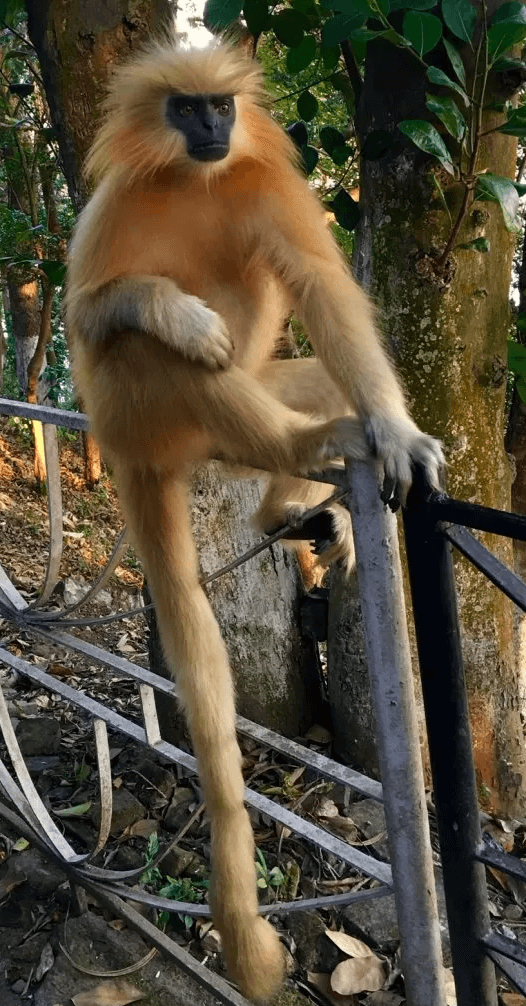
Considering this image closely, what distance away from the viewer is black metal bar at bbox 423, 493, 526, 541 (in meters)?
0.92

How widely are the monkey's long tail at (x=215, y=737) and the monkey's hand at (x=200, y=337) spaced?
375 mm

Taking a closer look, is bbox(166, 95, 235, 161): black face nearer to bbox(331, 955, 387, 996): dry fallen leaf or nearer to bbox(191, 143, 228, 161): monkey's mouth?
bbox(191, 143, 228, 161): monkey's mouth

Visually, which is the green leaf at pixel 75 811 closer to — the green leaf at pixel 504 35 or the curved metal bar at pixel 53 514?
the curved metal bar at pixel 53 514

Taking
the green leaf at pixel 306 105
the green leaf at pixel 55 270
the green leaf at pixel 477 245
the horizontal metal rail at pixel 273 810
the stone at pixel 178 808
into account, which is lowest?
the stone at pixel 178 808

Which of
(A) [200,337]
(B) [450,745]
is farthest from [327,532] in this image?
(B) [450,745]

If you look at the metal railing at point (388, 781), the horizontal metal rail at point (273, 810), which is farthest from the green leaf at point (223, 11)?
the horizontal metal rail at point (273, 810)

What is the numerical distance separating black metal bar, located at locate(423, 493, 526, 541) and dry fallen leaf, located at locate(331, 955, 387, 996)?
1.42 m

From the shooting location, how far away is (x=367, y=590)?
1214mm

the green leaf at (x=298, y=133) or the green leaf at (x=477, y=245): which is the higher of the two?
the green leaf at (x=298, y=133)

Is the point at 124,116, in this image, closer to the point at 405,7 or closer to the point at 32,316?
the point at 405,7

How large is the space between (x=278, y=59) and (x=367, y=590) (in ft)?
12.5

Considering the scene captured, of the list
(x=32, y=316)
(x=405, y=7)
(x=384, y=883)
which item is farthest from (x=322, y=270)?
(x=32, y=316)

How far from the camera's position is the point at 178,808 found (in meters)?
2.57

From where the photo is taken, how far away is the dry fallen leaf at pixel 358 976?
197 centimetres
